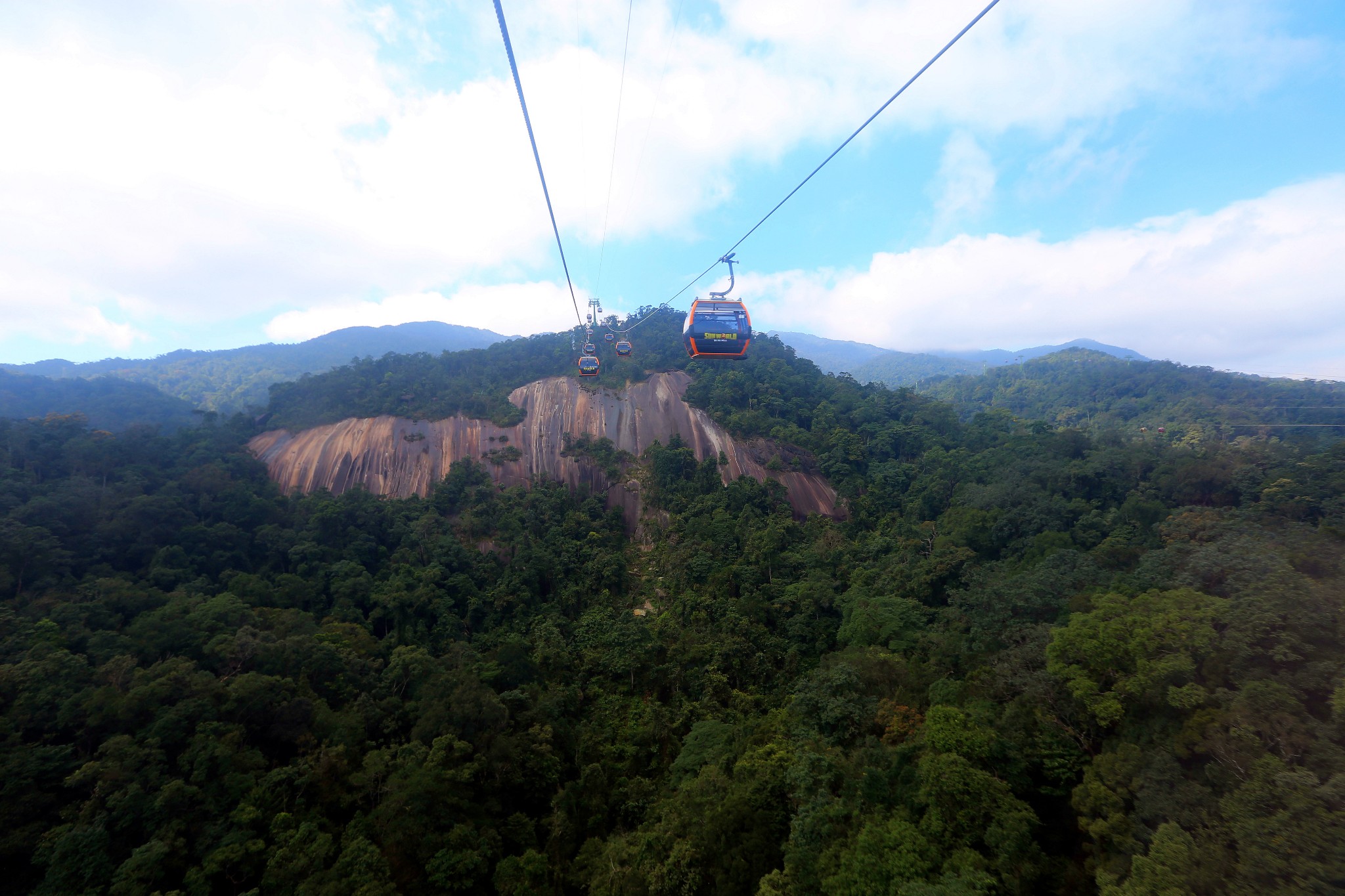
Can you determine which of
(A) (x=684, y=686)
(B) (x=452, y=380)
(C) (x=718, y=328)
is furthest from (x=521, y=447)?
(C) (x=718, y=328)

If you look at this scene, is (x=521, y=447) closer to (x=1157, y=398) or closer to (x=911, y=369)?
(x=1157, y=398)

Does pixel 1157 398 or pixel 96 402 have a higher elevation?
pixel 96 402

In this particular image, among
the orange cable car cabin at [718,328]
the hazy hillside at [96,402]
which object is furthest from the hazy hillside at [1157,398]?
the hazy hillside at [96,402]

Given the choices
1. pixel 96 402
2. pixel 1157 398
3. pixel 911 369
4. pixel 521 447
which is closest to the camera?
pixel 521 447

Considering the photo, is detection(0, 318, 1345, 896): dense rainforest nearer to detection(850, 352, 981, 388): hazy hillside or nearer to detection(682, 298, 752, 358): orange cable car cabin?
detection(682, 298, 752, 358): orange cable car cabin

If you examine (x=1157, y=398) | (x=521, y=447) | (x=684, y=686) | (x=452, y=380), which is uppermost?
(x=452, y=380)

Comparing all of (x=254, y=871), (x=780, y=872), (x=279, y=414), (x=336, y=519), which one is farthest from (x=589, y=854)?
(x=279, y=414)

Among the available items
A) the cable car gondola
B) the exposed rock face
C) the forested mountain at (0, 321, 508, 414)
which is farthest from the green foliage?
the cable car gondola

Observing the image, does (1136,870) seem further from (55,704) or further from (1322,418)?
(1322,418)
